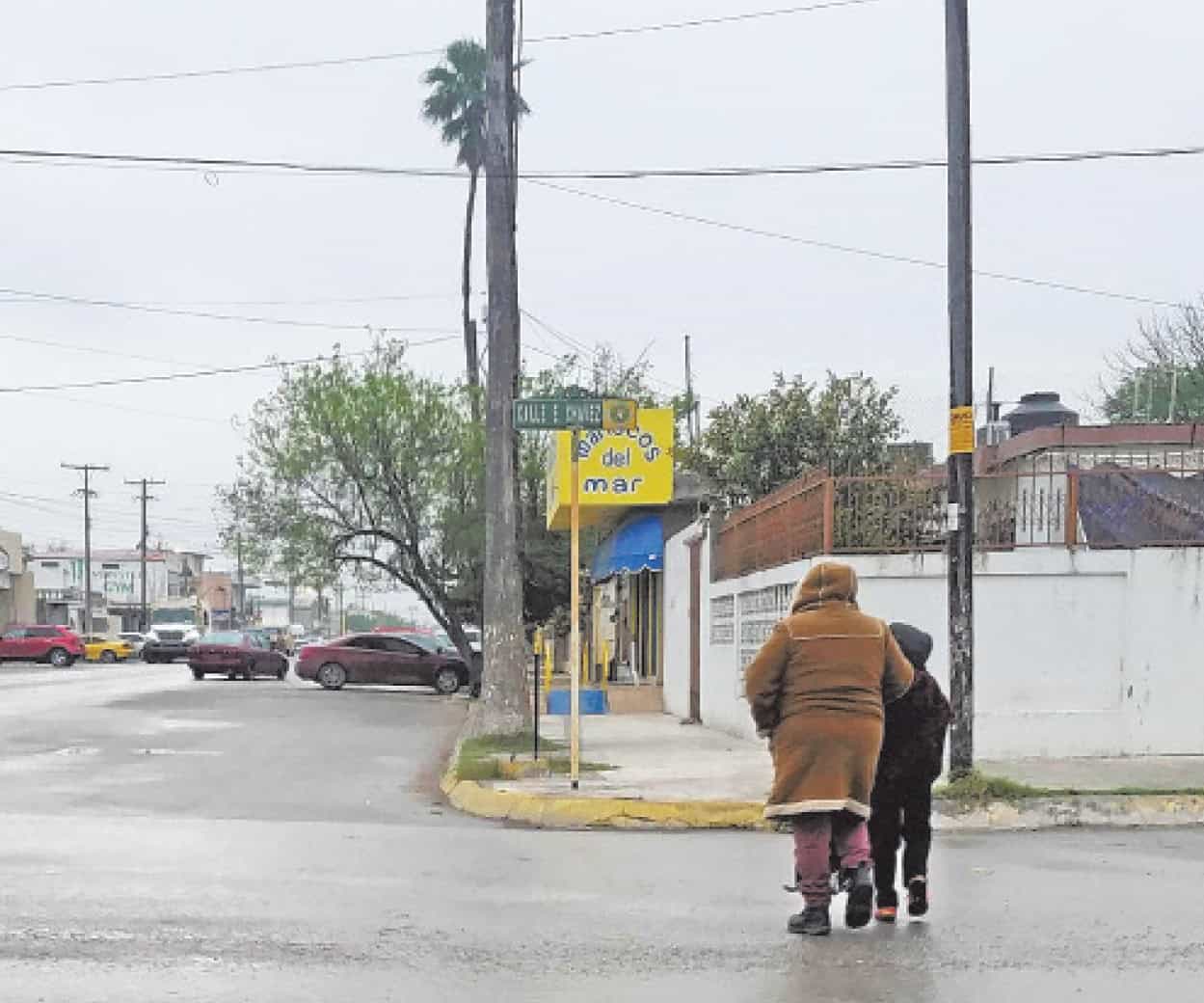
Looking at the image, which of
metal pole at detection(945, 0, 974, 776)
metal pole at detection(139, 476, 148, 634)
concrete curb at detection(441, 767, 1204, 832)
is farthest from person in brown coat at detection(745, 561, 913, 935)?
metal pole at detection(139, 476, 148, 634)

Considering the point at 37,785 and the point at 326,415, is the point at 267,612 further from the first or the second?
the point at 37,785

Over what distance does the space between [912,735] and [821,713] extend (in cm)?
80

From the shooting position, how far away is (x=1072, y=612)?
15688mm

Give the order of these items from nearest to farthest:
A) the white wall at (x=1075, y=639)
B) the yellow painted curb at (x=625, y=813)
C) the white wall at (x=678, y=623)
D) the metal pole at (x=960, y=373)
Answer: the yellow painted curb at (x=625, y=813) < the metal pole at (x=960, y=373) < the white wall at (x=1075, y=639) < the white wall at (x=678, y=623)

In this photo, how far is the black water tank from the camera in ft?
89.0

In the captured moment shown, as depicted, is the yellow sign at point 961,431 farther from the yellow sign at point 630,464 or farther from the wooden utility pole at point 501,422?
the yellow sign at point 630,464

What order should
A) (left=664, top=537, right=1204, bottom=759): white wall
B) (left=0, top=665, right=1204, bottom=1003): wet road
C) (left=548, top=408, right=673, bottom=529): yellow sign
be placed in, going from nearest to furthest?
(left=0, top=665, right=1204, bottom=1003): wet road, (left=664, top=537, right=1204, bottom=759): white wall, (left=548, top=408, right=673, bottom=529): yellow sign

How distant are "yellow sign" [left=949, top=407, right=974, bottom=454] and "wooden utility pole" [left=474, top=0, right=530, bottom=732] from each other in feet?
20.9

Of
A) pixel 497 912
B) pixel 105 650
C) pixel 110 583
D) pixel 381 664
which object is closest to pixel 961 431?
pixel 497 912

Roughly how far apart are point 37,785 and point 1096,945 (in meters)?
10.3

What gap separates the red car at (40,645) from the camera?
60.0 m

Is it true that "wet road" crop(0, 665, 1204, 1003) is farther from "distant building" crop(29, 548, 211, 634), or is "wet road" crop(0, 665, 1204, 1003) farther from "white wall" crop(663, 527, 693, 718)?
"distant building" crop(29, 548, 211, 634)

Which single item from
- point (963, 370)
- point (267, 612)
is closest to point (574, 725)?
point (963, 370)

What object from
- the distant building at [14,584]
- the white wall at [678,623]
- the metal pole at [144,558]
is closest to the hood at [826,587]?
the white wall at [678,623]
